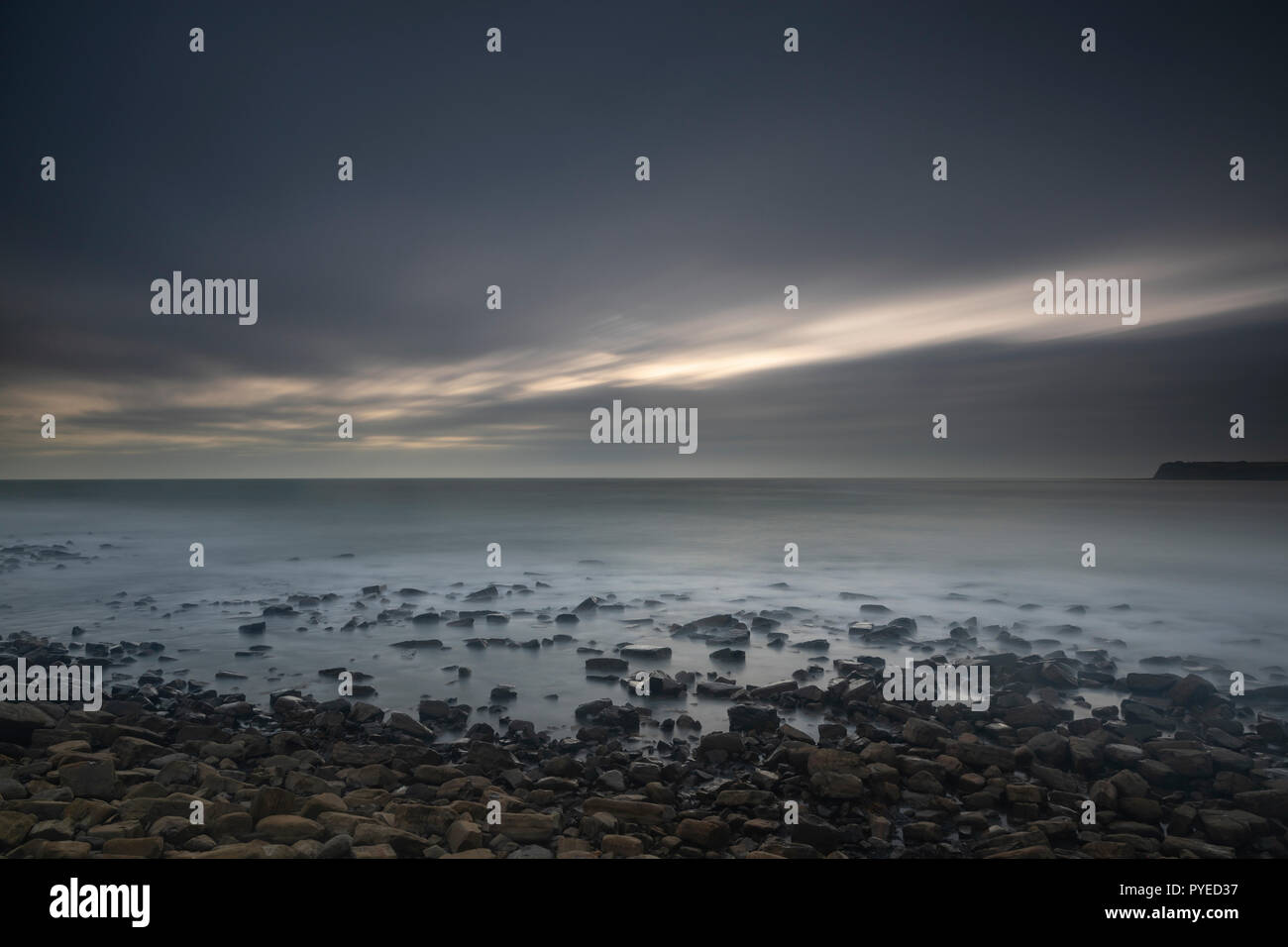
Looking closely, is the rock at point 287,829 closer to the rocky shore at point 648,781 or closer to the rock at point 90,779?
the rocky shore at point 648,781

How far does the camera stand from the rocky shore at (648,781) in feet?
18.5

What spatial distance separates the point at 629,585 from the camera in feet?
71.3

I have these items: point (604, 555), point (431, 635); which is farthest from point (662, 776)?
point (604, 555)

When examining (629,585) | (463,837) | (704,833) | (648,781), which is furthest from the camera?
(629,585)

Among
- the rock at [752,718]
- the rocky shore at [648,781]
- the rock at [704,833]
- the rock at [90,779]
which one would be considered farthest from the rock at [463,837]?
the rock at [752,718]

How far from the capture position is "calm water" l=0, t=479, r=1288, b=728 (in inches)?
482

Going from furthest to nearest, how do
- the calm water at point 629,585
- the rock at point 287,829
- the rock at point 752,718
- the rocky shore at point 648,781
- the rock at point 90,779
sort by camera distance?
the calm water at point 629,585
the rock at point 752,718
the rock at point 90,779
the rocky shore at point 648,781
the rock at point 287,829

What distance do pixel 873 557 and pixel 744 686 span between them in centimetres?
1999

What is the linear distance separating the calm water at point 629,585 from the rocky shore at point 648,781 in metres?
1.13

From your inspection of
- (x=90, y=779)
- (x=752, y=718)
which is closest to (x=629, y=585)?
(x=752, y=718)

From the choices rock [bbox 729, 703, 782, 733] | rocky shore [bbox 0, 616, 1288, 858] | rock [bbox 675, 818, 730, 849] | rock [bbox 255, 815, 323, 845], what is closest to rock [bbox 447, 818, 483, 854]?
rocky shore [bbox 0, 616, 1288, 858]

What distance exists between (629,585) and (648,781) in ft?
48.6

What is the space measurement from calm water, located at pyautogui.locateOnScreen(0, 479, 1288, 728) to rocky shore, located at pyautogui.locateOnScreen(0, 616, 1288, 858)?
1.13 metres

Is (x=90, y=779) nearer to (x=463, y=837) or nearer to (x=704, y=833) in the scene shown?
(x=463, y=837)
